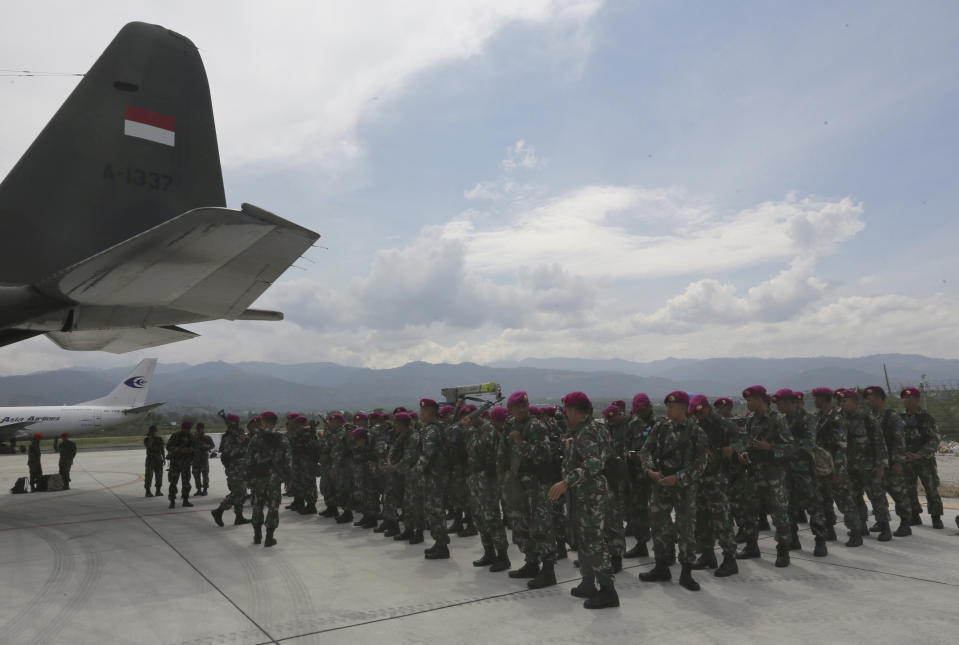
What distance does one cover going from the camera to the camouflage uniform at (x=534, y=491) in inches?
218

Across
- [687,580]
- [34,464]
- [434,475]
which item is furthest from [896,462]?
[34,464]

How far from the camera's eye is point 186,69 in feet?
33.6

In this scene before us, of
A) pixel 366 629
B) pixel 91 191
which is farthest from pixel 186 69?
pixel 366 629

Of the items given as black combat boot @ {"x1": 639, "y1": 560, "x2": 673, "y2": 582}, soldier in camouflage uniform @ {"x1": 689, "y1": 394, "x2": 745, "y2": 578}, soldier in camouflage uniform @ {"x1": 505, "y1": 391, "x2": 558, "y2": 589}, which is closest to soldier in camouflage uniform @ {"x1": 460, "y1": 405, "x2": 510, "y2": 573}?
soldier in camouflage uniform @ {"x1": 505, "y1": 391, "x2": 558, "y2": 589}

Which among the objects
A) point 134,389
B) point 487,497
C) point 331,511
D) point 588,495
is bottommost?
point 331,511

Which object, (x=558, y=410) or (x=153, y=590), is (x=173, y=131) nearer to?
(x=153, y=590)

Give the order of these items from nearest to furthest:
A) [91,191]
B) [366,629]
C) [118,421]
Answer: [366,629]
[91,191]
[118,421]

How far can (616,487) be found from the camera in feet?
21.1

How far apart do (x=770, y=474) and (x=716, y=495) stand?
0.97 metres

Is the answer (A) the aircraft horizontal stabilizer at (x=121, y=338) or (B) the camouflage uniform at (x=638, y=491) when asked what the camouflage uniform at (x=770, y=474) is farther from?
(A) the aircraft horizontal stabilizer at (x=121, y=338)

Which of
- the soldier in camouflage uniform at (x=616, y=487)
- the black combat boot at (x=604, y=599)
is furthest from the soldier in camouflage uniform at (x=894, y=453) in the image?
the black combat boot at (x=604, y=599)

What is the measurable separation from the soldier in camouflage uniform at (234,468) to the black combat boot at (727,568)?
23.7ft

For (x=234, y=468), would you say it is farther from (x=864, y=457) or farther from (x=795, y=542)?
(x=864, y=457)

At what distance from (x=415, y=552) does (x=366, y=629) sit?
112 inches
